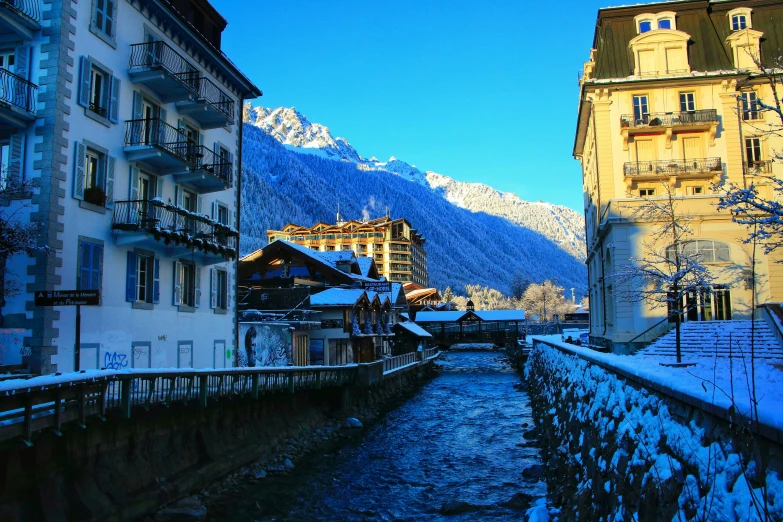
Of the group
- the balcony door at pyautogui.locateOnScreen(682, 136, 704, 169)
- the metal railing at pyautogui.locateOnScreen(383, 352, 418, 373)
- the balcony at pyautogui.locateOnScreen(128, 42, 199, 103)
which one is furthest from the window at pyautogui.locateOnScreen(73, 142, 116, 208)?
the balcony door at pyautogui.locateOnScreen(682, 136, 704, 169)

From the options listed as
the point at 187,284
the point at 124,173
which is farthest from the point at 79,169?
the point at 187,284

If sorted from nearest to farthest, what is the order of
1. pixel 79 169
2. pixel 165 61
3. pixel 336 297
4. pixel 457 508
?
pixel 457 508 < pixel 79 169 < pixel 165 61 < pixel 336 297

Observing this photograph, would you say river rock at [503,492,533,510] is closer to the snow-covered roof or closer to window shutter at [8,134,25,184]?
window shutter at [8,134,25,184]

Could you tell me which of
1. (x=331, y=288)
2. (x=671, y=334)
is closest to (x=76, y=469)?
(x=671, y=334)

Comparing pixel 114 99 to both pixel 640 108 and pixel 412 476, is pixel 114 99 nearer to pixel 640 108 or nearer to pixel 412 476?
pixel 412 476

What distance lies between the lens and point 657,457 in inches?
352

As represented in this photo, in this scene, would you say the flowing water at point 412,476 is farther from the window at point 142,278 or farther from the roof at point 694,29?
the roof at point 694,29

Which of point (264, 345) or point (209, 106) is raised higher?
point (209, 106)

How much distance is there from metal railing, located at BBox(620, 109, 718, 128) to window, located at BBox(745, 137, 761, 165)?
10.9 ft

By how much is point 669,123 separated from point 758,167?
6244 mm

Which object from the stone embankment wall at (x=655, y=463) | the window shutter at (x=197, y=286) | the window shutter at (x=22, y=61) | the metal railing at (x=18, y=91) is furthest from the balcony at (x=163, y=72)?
the stone embankment wall at (x=655, y=463)

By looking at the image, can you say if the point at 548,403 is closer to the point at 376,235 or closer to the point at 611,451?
the point at 611,451

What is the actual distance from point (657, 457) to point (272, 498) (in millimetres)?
12315

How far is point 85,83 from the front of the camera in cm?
1902
